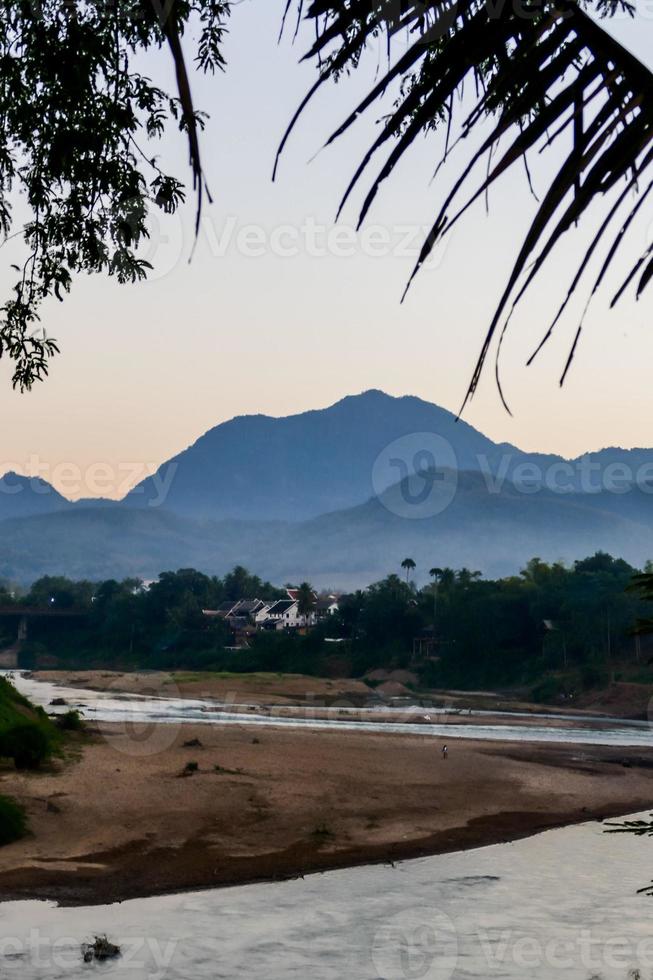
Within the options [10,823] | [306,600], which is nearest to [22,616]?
[306,600]

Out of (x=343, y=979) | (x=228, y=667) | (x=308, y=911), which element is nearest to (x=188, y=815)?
(x=308, y=911)

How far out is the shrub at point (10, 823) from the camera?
1970 centimetres

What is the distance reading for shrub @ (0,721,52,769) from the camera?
2630 cm

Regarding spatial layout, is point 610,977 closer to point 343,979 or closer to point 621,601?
point 343,979

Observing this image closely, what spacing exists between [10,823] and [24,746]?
6.84 metres

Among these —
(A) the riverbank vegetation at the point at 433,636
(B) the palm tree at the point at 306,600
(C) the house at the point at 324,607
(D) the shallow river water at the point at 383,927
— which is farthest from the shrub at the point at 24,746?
(B) the palm tree at the point at 306,600

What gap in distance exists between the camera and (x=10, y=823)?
19.9m

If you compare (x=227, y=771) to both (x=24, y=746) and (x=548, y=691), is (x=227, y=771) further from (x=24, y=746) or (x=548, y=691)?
(x=548, y=691)

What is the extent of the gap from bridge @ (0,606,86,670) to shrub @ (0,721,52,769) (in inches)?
3638

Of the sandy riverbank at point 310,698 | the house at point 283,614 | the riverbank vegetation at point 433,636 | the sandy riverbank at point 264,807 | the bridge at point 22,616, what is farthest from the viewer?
the house at point 283,614

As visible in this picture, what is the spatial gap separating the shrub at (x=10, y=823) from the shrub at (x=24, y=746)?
586 centimetres

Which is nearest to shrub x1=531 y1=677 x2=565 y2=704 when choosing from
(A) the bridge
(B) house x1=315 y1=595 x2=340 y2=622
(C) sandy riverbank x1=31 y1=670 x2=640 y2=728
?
(C) sandy riverbank x1=31 y1=670 x2=640 y2=728

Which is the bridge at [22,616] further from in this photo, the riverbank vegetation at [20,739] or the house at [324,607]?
the riverbank vegetation at [20,739]

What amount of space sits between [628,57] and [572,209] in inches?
10.0
